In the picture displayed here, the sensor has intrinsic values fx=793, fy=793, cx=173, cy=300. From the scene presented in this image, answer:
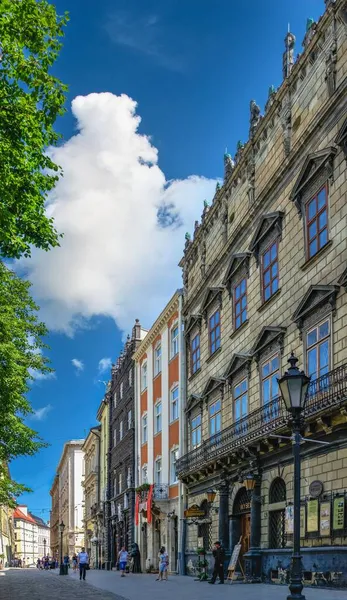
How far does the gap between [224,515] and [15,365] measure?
915 cm

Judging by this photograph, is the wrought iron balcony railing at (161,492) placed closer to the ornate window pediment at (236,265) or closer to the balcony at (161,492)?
the balcony at (161,492)

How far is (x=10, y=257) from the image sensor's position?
16.5 m

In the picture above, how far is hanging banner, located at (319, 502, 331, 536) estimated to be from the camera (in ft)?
62.4

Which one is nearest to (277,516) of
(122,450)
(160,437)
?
(160,437)

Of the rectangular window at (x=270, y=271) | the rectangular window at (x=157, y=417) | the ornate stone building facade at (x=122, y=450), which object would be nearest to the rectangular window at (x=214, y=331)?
the rectangular window at (x=270, y=271)

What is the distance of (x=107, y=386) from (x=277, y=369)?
42.7m

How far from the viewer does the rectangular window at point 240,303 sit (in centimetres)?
2784

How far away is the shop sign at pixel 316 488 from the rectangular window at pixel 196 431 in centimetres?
1381

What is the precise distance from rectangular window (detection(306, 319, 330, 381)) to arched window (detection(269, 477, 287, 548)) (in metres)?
4.06

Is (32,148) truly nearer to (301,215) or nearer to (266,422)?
(301,215)

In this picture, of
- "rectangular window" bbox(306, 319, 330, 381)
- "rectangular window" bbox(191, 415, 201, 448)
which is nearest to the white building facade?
"rectangular window" bbox(191, 415, 201, 448)

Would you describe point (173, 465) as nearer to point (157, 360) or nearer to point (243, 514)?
point (157, 360)

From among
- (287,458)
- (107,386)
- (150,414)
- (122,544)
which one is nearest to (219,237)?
(287,458)

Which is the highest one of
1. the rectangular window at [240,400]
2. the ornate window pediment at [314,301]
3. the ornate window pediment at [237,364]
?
the ornate window pediment at [314,301]
